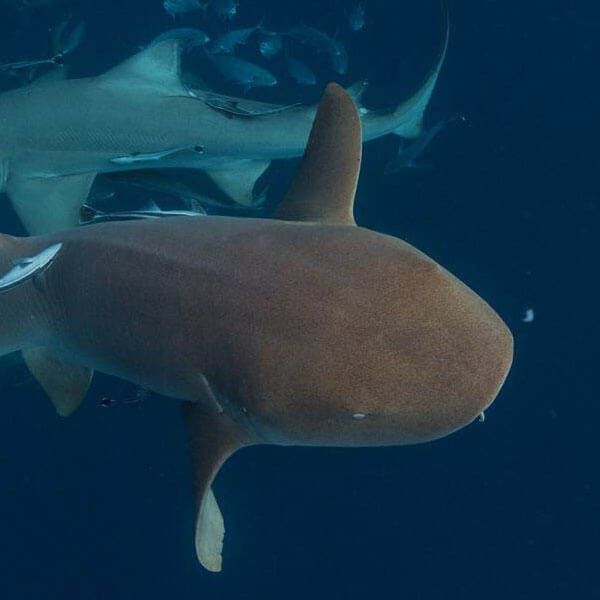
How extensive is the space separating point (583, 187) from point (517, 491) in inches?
146

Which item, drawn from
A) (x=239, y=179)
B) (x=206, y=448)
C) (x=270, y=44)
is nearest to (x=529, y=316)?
(x=239, y=179)

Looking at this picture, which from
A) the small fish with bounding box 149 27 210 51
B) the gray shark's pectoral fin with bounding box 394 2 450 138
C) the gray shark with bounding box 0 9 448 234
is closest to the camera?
the gray shark with bounding box 0 9 448 234

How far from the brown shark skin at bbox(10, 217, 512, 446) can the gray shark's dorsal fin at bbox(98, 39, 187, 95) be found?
139 inches

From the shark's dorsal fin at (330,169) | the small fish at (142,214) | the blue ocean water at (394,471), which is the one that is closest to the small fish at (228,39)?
the blue ocean water at (394,471)

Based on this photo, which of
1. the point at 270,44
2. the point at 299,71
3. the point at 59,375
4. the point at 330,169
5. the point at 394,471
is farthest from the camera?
the point at 270,44

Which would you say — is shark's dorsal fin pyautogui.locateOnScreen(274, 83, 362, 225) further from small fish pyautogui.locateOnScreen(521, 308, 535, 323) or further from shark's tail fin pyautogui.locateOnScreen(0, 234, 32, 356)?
small fish pyautogui.locateOnScreen(521, 308, 535, 323)

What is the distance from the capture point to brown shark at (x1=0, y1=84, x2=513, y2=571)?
80.7 inches

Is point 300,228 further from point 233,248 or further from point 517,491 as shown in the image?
point 517,491

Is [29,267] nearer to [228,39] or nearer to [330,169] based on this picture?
[330,169]

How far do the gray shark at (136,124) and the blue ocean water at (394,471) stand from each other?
64.4 inches

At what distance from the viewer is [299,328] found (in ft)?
7.23

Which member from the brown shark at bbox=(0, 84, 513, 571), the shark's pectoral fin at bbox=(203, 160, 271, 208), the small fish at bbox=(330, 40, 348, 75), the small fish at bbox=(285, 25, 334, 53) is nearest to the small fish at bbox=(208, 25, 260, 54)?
the small fish at bbox=(285, 25, 334, 53)

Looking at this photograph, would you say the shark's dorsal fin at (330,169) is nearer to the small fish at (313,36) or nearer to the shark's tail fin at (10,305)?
the shark's tail fin at (10,305)

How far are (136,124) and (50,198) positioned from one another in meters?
1.29
